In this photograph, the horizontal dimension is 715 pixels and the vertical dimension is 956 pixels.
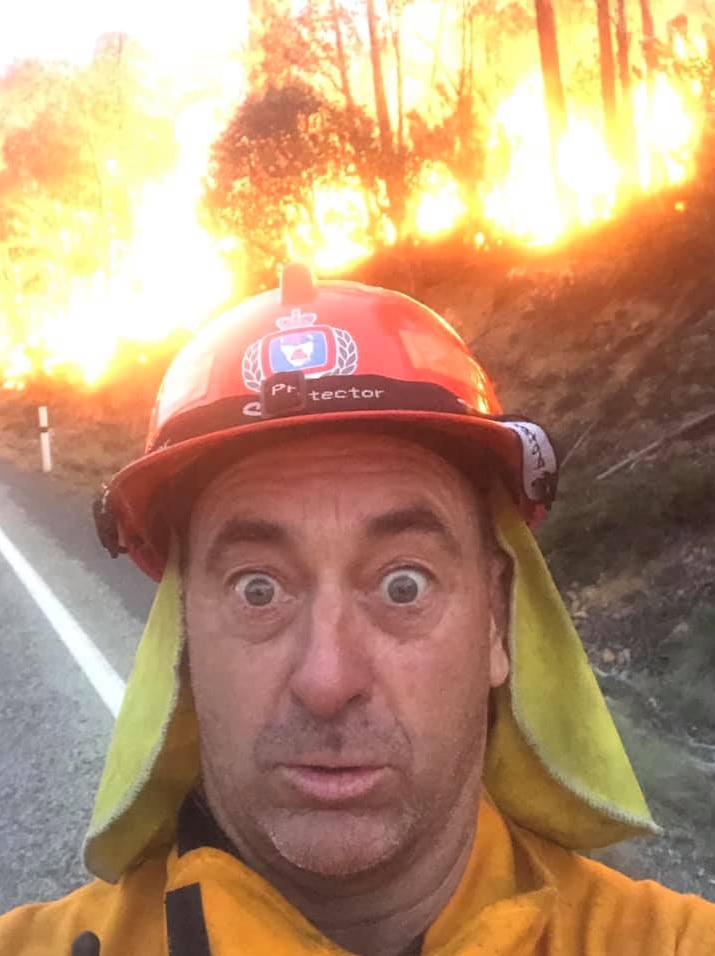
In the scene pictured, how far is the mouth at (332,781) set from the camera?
5.27 feet

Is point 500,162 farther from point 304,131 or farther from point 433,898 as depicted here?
point 433,898

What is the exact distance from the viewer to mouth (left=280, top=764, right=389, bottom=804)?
1606 millimetres

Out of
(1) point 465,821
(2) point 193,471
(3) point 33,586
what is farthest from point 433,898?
(3) point 33,586

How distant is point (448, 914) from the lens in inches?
70.9

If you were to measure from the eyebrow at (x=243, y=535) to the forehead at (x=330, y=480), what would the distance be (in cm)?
2

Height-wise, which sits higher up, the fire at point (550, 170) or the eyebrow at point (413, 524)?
the fire at point (550, 170)

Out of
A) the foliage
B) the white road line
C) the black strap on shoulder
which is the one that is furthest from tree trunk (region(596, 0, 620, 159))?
the black strap on shoulder

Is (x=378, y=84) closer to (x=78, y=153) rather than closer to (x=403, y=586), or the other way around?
(x=78, y=153)

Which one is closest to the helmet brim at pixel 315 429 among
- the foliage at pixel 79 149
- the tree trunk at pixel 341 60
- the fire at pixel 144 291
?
the tree trunk at pixel 341 60

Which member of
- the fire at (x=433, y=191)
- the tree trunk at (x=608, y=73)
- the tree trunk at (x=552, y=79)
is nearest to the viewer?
the fire at (x=433, y=191)

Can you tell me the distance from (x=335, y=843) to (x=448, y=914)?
0.36 meters

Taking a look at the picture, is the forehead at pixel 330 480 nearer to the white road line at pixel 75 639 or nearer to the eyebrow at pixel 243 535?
the eyebrow at pixel 243 535

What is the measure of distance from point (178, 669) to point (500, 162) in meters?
15.1

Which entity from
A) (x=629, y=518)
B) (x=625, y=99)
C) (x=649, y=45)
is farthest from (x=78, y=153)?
(x=629, y=518)
